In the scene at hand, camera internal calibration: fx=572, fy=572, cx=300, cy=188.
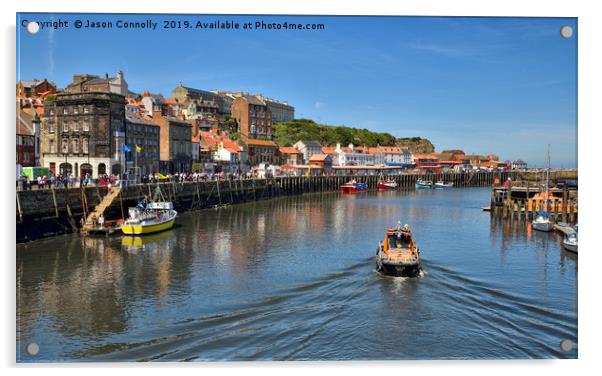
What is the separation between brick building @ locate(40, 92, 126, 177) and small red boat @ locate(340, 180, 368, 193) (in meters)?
47.8

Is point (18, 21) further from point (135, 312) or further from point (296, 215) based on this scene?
point (296, 215)

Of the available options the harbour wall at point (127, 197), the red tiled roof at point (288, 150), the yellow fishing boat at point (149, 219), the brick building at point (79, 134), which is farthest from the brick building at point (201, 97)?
the yellow fishing boat at point (149, 219)

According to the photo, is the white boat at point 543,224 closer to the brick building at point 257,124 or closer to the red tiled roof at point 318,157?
the brick building at point 257,124

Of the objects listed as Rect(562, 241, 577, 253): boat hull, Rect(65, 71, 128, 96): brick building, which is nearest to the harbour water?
Rect(562, 241, 577, 253): boat hull

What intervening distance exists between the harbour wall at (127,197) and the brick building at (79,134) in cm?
454

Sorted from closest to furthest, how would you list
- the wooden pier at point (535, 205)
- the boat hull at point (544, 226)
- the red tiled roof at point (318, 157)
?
1. the boat hull at point (544, 226)
2. the wooden pier at point (535, 205)
3. the red tiled roof at point (318, 157)

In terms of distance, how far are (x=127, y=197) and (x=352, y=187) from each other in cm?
5263

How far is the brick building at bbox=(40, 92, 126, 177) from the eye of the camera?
42.0 meters

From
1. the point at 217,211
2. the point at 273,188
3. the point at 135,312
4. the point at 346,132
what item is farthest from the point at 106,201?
the point at 346,132

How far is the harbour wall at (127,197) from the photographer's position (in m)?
29.5

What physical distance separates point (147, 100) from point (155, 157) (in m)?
26.3

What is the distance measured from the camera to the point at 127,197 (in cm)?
3822

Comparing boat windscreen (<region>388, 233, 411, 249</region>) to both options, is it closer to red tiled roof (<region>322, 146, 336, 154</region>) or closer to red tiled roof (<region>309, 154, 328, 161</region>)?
red tiled roof (<region>309, 154, 328, 161</region>)

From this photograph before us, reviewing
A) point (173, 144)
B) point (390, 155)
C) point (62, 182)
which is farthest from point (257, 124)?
point (62, 182)
